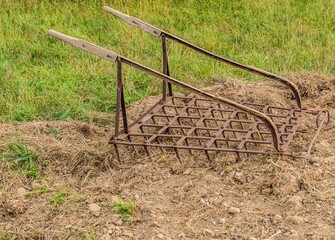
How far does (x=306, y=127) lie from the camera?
344 cm

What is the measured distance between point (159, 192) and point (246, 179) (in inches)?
21.0

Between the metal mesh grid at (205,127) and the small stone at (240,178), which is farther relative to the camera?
the metal mesh grid at (205,127)

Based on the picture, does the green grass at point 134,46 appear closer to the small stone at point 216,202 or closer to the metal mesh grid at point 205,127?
the metal mesh grid at point 205,127

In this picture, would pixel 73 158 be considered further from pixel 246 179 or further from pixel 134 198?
pixel 246 179

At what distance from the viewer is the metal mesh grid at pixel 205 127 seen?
3082 millimetres

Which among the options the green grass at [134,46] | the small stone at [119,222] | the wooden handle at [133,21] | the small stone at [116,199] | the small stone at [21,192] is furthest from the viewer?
the green grass at [134,46]

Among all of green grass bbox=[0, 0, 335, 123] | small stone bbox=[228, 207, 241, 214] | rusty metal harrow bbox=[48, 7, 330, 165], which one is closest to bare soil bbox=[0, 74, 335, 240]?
small stone bbox=[228, 207, 241, 214]

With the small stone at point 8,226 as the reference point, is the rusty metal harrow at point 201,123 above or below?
above

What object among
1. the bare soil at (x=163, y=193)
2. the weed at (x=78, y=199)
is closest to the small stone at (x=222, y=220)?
the bare soil at (x=163, y=193)

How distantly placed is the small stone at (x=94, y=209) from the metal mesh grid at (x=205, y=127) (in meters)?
0.49

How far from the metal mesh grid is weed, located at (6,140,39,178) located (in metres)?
0.58

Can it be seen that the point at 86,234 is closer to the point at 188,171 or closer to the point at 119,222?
the point at 119,222

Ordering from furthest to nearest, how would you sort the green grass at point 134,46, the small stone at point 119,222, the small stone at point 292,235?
the green grass at point 134,46, the small stone at point 119,222, the small stone at point 292,235

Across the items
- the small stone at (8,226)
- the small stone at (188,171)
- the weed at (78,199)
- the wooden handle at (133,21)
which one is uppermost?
the wooden handle at (133,21)
